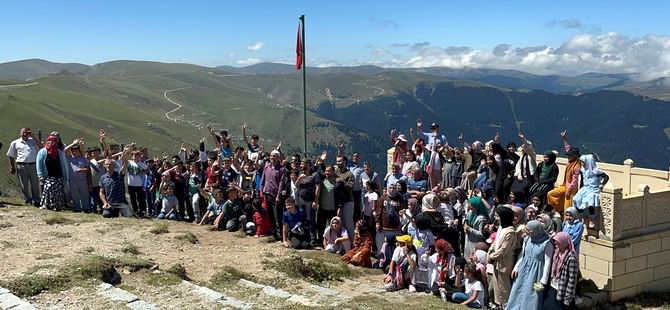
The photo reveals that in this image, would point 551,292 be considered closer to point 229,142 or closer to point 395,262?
point 395,262

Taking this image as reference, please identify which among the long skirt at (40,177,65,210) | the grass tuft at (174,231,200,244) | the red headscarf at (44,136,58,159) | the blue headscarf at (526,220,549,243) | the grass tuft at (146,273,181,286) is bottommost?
the grass tuft at (174,231,200,244)

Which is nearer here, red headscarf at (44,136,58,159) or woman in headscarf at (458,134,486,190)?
woman in headscarf at (458,134,486,190)

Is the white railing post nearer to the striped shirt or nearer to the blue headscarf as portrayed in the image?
the blue headscarf

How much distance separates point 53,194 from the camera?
15398 mm

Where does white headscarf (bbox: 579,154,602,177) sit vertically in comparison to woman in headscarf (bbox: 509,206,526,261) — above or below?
above

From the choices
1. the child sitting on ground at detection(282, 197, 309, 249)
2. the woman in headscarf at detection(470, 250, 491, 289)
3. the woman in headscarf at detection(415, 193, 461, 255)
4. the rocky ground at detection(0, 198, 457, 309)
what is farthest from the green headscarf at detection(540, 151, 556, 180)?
the child sitting on ground at detection(282, 197, 309, 249)

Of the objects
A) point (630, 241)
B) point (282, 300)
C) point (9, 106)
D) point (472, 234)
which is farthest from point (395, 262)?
point (9, 106)

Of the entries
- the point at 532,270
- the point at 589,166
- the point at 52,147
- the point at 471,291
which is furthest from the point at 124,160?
the point at 589,166

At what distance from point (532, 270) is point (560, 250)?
1.88 ft

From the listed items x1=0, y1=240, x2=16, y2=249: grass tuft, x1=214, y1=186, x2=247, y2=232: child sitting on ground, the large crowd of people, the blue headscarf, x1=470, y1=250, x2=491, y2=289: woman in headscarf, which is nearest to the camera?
the blue headscarf

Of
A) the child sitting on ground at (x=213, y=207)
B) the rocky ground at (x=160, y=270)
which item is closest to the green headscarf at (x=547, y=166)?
the rocky ground at (x=160, y=270)

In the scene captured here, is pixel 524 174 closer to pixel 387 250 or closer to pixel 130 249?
pixel 387 250

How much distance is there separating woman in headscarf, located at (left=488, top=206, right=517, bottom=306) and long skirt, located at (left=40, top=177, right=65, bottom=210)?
11430 mm

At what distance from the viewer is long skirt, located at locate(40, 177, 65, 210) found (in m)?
15.2
